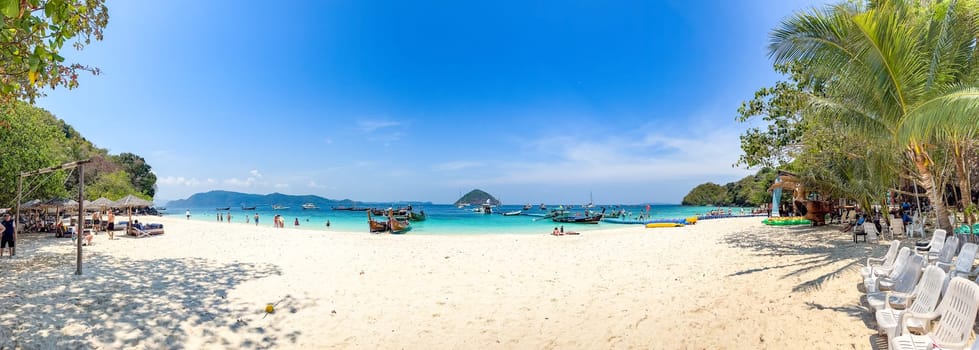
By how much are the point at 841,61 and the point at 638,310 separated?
281 inches

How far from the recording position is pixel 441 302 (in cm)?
650

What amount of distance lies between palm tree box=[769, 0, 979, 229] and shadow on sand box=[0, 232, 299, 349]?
1028 centimetres

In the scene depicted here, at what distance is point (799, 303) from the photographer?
221 inches

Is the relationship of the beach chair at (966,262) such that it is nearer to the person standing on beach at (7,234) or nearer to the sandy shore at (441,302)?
the sandy shore at (441,302)

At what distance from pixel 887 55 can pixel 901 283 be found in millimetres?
4888

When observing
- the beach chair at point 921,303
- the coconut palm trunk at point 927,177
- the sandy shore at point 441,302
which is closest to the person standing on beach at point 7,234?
the sandy shore at point 441,302

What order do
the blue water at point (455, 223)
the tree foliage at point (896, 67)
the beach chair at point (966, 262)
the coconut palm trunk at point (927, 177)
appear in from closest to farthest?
the beach chair at point (966, 262) → the tree foliage at point (896, 67) → the coconut palm trunk at point (927, 177) → the blue water at point (455, 223)

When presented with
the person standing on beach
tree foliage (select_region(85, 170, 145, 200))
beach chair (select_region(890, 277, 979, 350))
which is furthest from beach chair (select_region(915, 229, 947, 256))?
tree foliage (select_region(85, 170, 145, 200))

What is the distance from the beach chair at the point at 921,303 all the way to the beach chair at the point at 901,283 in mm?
363

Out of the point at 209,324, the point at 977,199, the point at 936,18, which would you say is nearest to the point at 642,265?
the point at 936,18

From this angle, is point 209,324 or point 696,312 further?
point 696,312

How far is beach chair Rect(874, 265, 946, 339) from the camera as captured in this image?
348 cm

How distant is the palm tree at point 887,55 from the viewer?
731 cm

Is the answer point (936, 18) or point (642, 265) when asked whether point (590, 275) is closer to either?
point (642, 265)
